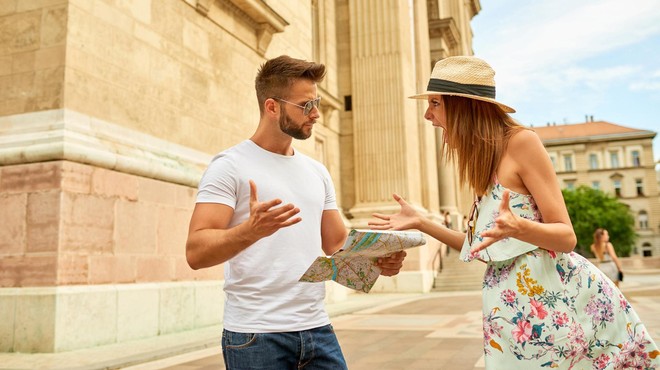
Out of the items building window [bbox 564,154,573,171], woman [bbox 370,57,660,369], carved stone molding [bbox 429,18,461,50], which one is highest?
building window [bbox 564,154,573,171]

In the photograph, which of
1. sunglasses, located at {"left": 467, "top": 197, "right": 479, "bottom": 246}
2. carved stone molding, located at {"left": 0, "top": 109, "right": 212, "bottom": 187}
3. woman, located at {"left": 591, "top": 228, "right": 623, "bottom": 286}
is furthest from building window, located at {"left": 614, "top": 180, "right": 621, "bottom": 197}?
sunglasses, located at {"left": 467, "top": 197, "right": 479, "bottom": 246}

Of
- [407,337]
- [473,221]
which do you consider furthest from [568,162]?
[473,221]

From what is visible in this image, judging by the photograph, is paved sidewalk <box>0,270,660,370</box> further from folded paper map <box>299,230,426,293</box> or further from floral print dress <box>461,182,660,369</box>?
floral print dress <box>461,182,660,369</box>

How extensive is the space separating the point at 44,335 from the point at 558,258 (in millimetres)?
6006

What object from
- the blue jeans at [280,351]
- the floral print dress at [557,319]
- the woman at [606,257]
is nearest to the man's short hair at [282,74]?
the blue jeans at [280,351]

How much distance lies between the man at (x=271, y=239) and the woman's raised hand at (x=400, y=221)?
20cm

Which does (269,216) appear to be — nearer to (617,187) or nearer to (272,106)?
(272,106)

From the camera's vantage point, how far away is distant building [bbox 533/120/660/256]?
8288cm

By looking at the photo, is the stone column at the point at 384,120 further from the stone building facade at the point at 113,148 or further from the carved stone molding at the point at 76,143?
the carved stone molding at the point at 76,143

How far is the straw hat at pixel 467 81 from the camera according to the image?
229cm

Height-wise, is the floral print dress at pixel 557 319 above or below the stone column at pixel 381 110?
below

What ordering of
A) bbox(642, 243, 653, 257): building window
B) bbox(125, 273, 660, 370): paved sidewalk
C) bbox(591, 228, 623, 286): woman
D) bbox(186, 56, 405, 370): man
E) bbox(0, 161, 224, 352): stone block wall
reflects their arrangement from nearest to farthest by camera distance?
bbox(186, 56, 405, 370): man, bbox(125, 273, 660, 370): paved sidewalk, bbox(0, 161, 224, 352): stone block wall, bbox(591, 228, 623, 286): woman, bbox(642, 243, 653, 257): building window

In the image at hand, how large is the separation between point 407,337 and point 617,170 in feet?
275

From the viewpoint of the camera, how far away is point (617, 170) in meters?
82.9
